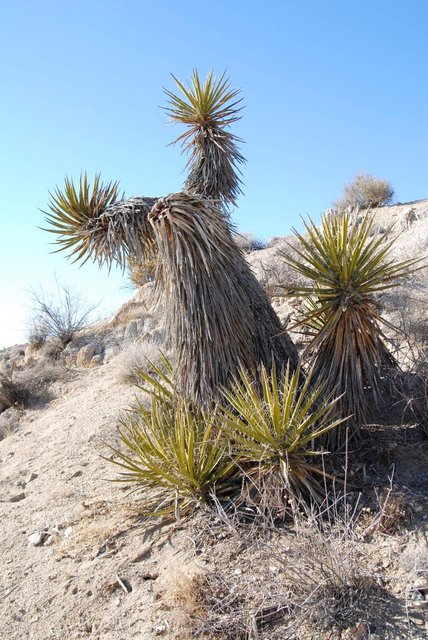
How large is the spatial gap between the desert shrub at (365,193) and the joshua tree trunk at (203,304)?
1253cm

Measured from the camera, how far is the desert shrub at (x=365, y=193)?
675 inches

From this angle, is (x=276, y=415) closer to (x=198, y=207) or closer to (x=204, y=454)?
(x=204, y=454)

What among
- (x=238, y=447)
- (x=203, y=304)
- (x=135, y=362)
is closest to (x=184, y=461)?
(x=238, y=447)

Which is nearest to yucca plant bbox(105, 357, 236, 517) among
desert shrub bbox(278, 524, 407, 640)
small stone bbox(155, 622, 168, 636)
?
small stone bbox(155, 622, 168, 636)

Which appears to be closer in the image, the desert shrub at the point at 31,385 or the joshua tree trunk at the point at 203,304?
the joshua tree trunk at the point at 203,304

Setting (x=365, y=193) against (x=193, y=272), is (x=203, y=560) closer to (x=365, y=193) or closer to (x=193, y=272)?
(x=193, y=272)

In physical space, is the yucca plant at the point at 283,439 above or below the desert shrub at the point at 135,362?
below

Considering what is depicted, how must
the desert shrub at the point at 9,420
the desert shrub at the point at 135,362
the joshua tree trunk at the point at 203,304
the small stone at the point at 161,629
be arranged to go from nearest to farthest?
the small stone at the point at 161,629 < the joshua tree trunk at the point at 203,304 < the desert shrub at the point at 135,362 < the desert shrub at the point at 9,420

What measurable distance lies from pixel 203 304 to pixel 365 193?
46.7ft

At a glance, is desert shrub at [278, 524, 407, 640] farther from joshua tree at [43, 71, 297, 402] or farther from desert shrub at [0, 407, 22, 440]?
desert shrub at [0, 407, 22, 440]

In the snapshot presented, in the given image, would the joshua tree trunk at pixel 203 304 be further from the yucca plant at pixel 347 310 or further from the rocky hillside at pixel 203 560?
the rocky hillside at pixel 203 560

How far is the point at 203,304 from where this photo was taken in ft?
16.5

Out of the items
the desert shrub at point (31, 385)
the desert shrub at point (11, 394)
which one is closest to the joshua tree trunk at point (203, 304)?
the desert shrub at point (31, 385)

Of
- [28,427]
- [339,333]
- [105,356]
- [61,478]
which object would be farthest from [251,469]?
[105,356]
